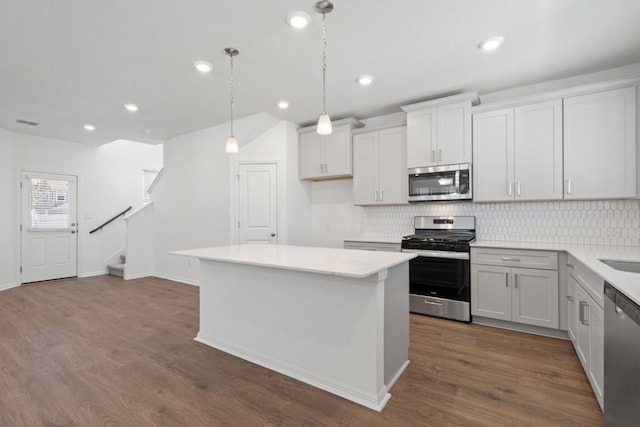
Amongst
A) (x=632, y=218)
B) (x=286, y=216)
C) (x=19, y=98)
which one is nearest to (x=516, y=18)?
(x=632, y=218)

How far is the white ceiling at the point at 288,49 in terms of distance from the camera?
2211 millimetres

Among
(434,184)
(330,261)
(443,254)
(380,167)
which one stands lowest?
(443,254)

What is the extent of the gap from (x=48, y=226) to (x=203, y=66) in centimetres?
511

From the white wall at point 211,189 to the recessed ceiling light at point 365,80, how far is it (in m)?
1.70

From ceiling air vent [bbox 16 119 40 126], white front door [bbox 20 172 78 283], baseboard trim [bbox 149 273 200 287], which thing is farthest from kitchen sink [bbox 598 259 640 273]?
white front door [bbox 20 172 78 283]

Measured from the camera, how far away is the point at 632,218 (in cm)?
304

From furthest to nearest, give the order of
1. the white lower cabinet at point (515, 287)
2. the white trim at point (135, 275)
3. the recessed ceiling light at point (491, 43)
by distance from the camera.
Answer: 1. the white trim at point (135, 275)
2. the white lower cabinet at point (515, 287)
3. the recessed ceiling light at point (491, 43)

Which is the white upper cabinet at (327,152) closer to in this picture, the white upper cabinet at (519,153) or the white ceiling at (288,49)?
the white ceiling at (288,49)

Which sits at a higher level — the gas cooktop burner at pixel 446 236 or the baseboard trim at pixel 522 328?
the gas cooktop burner at pixel 446 236

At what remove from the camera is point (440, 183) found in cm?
371

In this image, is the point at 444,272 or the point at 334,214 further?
the point at 334,214

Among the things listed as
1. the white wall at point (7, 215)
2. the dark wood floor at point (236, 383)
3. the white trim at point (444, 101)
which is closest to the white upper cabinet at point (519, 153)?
the white trim at point (444, 101)

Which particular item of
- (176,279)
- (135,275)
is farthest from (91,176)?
(176,279)

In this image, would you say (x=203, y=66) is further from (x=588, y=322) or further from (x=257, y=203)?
(x=588, y=322)
